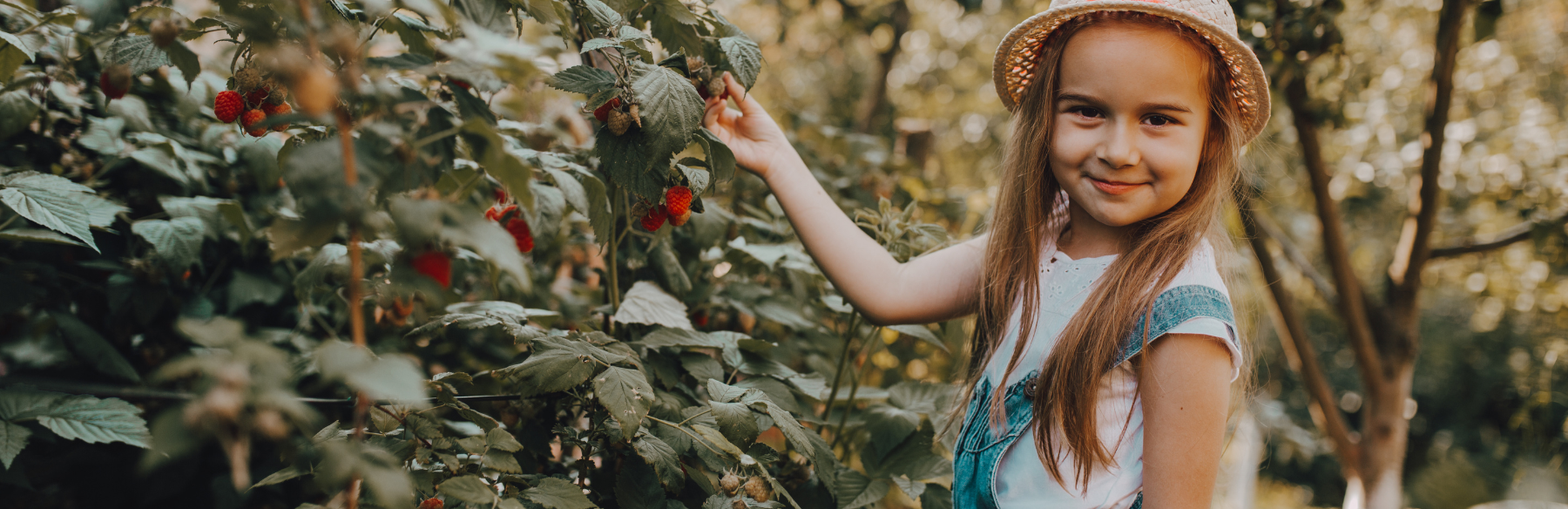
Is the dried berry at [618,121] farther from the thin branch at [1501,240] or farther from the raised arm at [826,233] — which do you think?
the thin branch at [1501,240]

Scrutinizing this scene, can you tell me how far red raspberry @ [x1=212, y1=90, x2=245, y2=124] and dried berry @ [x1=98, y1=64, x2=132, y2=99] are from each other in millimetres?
138

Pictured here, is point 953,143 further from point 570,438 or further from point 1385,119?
point 570,438

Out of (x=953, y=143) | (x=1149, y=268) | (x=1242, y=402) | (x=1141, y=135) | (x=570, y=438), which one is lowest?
(x=953, y=143)

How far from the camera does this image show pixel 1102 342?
1.09 metres

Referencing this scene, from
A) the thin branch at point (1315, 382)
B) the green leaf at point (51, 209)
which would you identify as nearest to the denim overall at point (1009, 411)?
the green leaf at point (51, 209)

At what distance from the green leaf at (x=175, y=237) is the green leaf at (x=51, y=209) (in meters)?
0.18

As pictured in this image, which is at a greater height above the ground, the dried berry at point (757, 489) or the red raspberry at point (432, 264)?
the red raspberry at point (432, 264)

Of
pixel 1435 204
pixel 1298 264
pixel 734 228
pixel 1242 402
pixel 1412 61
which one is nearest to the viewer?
pixel 1242 402

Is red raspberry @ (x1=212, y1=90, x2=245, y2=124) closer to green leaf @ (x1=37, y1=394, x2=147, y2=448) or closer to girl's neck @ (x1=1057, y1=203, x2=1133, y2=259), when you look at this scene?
green leaf @ (x1=37, y1=394, x2=147, y2=448)

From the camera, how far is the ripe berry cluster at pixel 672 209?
3.71 feet

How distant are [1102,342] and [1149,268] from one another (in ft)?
0.44

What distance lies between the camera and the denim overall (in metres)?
1.07

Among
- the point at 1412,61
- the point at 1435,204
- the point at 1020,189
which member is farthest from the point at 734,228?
the point at 1412,61

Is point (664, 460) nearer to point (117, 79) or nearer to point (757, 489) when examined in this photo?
point (757, 489)
